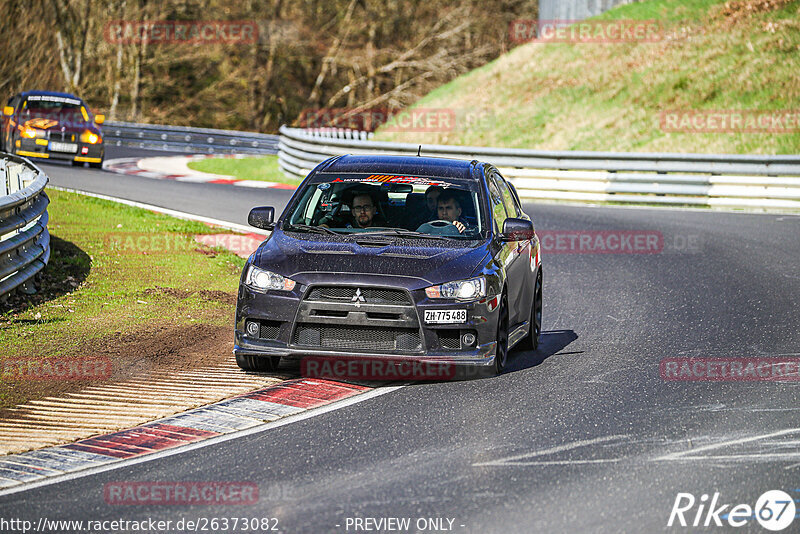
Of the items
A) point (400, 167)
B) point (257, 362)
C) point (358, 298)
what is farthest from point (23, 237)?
point (358, 298)

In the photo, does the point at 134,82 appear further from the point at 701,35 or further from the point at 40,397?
the point at 40,397

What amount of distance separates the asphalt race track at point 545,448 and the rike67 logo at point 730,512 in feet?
0.17

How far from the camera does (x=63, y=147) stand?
27.5 metres

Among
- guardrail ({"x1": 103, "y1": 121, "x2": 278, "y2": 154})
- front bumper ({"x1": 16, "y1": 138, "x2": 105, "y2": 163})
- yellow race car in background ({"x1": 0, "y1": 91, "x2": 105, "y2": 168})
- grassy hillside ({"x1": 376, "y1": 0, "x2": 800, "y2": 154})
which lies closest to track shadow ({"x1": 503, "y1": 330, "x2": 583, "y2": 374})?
grassy hillside ({"x1": 376, "y1": 0, "x2": 800, "y2": 154})

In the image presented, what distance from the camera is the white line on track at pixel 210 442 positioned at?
238 inches

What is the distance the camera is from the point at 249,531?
5.27 meters

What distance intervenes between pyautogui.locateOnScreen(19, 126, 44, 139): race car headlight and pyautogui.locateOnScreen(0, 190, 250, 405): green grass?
1039cm

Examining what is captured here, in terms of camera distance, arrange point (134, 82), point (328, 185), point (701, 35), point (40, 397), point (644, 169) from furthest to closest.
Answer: point (134, 82)
point (701, 35)
point (644, 169)
point (328, 185)
point (40, 397)

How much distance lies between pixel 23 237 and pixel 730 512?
25.7 feet

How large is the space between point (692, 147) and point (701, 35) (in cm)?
715

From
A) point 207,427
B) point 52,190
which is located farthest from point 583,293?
point 52,190

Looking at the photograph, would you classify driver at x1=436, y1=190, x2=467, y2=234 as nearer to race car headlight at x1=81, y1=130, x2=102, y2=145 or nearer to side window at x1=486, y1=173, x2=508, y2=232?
side window at x1=486, y1=173, x2=508, y2=232

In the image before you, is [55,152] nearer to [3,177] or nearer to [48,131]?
[48,131]

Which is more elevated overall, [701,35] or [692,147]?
[701,35]
